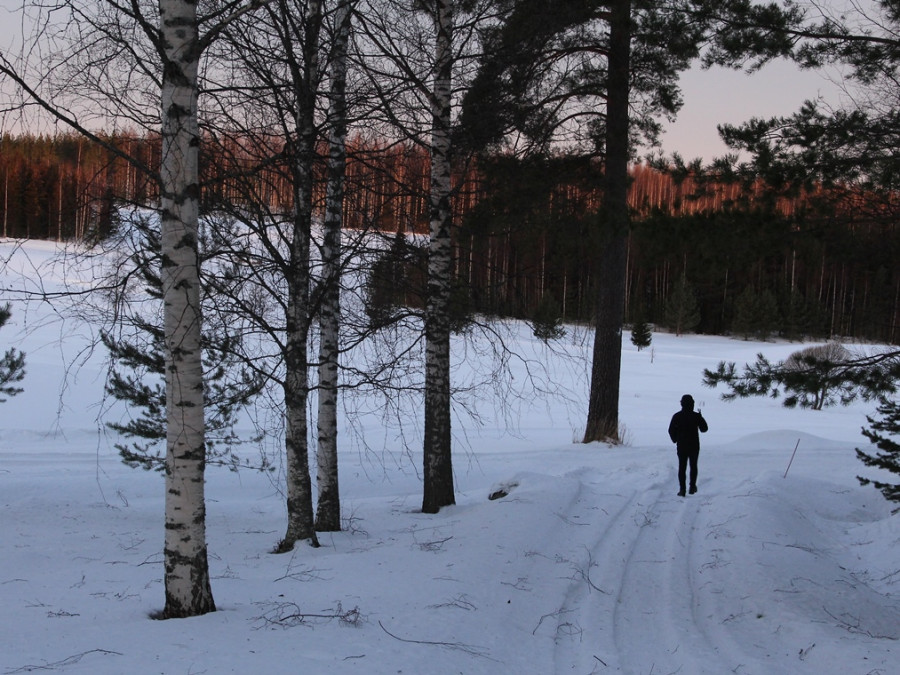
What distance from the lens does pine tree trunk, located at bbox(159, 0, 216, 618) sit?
4465 millimetres

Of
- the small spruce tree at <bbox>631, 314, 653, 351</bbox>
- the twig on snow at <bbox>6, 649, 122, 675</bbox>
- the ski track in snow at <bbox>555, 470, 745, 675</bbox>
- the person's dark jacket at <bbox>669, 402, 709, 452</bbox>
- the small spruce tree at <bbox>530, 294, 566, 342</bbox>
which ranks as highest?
the small spruce tree at <bbox>530, 294, 566, 342</bbox>

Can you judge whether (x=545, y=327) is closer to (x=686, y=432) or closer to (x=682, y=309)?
(x=686, y=432)

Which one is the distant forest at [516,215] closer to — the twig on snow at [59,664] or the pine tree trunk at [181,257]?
the pine tree trunk at [181,257]

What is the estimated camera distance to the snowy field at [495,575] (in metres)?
4.40

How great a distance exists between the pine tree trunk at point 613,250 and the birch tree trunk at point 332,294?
6553mm

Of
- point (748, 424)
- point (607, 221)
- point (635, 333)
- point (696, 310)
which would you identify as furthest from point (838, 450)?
point (696, 310)

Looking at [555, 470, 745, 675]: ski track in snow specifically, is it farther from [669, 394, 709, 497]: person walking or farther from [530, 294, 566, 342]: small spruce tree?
[530, 294, 566, 342]: small spruce tree

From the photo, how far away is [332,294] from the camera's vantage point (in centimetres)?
748

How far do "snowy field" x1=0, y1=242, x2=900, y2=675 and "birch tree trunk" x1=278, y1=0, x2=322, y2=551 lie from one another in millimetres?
543

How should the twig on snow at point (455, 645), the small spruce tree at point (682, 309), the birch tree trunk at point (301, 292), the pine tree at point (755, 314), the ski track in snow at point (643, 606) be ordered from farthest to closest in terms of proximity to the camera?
the small spruce tree at point (682, 309) < the pine tree at point (755, 314) < the birch tree trunk at point (301, 292) < the ski track in snow at point (643, 606) < the twig on snow at point (455, 645)

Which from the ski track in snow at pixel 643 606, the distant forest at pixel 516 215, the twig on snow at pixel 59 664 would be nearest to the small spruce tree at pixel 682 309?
the distant forest at pixel 516 215

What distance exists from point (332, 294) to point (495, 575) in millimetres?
3280

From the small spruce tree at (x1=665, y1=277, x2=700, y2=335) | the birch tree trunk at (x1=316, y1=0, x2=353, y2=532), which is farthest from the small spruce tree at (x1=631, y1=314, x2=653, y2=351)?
the birch tree trunk at (x1=316, y1=0, x2=353, y2=532)

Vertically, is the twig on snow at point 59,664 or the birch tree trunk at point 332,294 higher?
the birch tree trunk at point 332,294
